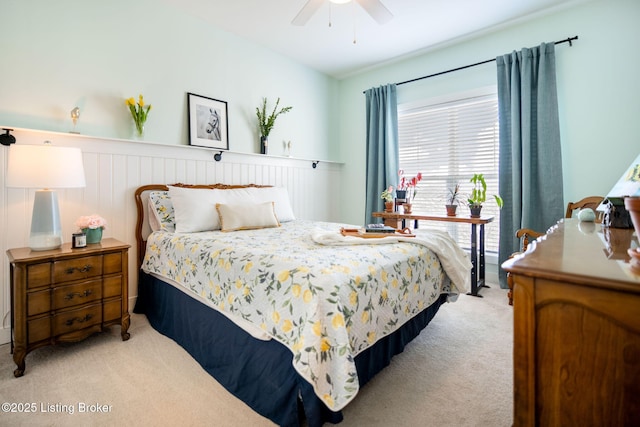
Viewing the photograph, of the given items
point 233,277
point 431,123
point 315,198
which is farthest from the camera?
point 315,198

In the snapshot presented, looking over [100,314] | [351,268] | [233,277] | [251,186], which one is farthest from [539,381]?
[251,186]

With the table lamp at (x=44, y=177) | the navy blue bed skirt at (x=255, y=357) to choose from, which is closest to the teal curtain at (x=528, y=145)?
the navy blue bed skirt at (x=255, y=357)

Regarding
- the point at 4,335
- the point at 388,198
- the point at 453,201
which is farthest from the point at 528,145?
the point at 4,335

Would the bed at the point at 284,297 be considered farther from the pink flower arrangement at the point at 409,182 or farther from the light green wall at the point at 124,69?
the pink flower arrangement at the point at 409,182

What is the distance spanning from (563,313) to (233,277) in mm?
1372

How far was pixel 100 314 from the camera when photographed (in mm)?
2016

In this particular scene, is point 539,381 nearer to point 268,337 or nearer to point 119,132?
point 268,337

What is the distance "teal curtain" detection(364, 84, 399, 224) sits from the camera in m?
4.04

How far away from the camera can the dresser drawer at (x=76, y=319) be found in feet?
6.04

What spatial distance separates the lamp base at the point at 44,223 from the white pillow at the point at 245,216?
1.05 meters

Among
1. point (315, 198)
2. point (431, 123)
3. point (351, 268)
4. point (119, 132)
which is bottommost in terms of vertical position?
point (351, 268)

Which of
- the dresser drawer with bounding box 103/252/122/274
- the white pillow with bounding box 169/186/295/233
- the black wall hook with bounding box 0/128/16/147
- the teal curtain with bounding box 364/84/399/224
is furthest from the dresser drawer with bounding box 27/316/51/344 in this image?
the teal curtain with bounding box 364/84/399/224

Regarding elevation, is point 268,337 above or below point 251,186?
below

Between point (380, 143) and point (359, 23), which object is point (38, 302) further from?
point (380, 143)
